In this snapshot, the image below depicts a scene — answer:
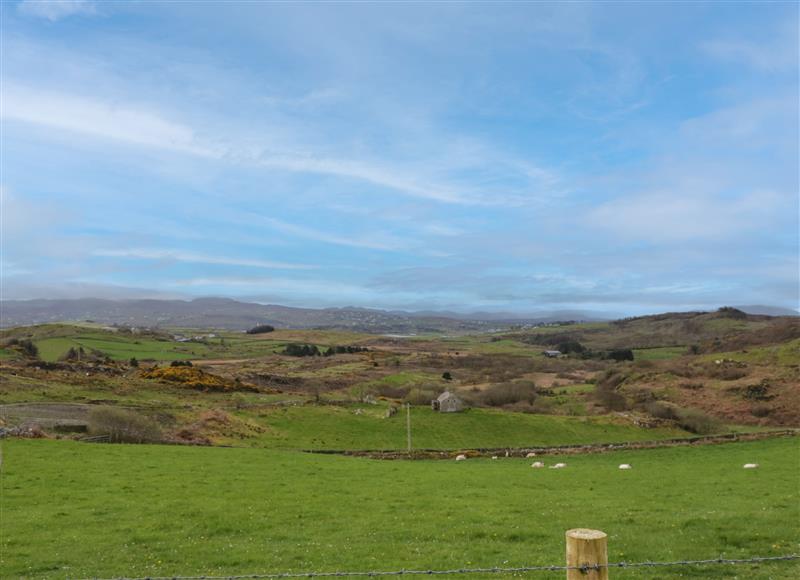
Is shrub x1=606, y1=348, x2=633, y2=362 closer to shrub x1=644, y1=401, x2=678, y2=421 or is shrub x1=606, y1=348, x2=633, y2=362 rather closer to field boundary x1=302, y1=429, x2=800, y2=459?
shrub x1=644, y1=401, x2=678, y2=421

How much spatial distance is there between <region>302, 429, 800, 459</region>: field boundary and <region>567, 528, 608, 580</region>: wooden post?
152 feet

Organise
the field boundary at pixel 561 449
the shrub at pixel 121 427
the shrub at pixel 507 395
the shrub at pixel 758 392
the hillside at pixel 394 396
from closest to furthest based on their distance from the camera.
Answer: the shrub at pixel 121 427 → the field boundary at pixel 561 449 → the hillside at pixel 394 396 → the shrub at pixel 758 392 → the shrub at pixel 507 395

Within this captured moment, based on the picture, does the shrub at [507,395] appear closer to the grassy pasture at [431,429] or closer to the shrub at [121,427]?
the grassy pasture at [431,429]

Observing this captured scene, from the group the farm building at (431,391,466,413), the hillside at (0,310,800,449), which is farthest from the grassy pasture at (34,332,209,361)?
the farm building at (431,391,466,413)

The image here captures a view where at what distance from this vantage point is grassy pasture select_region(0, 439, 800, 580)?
49.1ft

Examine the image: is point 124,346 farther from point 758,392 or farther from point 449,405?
point 758,392

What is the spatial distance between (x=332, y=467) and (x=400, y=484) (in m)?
8.34

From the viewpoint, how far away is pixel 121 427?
4712cm

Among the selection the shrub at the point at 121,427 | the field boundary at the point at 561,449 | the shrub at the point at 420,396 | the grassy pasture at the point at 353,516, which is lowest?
the field boundary at the point at 561,449

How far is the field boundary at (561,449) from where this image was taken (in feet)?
170

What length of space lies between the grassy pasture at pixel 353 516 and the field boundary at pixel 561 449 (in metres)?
16.4

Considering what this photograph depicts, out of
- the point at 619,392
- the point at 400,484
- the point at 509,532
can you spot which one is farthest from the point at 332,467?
the point at 619,392

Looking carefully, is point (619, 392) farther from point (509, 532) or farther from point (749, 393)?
point (509, 532)

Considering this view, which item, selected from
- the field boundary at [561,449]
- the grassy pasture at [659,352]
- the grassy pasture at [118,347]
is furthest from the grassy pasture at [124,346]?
the grassy pasture at [659,352]
